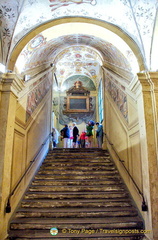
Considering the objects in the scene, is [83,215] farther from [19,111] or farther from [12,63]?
[12,63]

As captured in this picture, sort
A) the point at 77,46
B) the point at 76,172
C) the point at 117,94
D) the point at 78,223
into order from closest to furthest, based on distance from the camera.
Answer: the point at 78,223 < the point at 76,172 < the point at 117,94 < the point at 77,46

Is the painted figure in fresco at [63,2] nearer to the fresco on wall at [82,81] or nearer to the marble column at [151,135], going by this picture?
the marble column at [151,135]

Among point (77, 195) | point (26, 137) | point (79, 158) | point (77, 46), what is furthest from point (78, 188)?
point (77, 46)

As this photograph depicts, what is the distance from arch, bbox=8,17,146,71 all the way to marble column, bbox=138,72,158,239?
0.48 metres

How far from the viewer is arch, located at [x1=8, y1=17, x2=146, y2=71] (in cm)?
428

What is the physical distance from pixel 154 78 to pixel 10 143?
3262mm

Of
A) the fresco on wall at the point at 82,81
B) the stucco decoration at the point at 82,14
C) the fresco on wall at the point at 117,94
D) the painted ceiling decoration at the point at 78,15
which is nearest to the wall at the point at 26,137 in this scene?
the painted ceiling decoration at the point at 78,15

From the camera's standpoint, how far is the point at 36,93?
→ 5.78 meters

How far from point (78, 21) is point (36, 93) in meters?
2.36

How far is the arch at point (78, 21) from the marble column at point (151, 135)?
1.58 ft

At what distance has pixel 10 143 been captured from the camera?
3816 mm

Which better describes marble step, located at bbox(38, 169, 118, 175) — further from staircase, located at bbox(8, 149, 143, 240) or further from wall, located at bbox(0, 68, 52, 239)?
wall, located at bbox(0, 68, 52, 239)

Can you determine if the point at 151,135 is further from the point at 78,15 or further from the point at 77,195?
the point at 78,15

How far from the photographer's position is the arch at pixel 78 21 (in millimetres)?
4281
